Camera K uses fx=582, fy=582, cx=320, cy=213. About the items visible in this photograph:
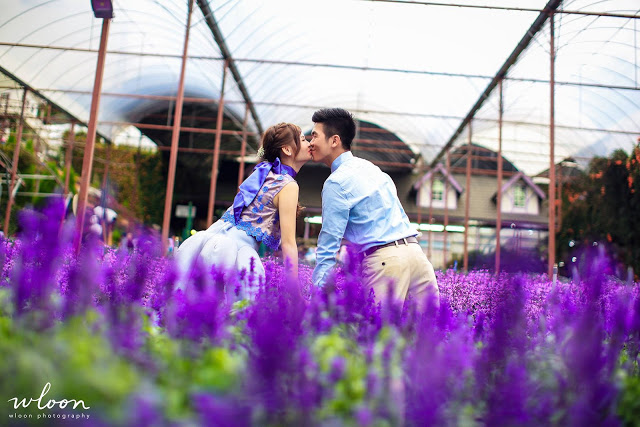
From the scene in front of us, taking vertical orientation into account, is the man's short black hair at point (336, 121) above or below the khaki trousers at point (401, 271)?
above

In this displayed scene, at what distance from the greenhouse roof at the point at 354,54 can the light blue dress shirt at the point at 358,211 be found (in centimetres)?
839

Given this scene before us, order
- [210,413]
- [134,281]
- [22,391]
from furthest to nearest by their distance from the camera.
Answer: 1. [134,281]
2. [22,391]
3. [210,413]

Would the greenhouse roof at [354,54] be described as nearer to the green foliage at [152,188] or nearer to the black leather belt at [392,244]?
the green foliage at [152,188]

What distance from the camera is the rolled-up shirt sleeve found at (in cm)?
264

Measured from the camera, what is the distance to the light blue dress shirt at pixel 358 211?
8.95 feet

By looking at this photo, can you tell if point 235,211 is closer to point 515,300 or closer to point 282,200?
point 282,200

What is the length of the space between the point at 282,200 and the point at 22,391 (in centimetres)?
193

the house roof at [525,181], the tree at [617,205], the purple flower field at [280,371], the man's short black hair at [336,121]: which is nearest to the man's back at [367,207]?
the man's short black hair at [336,121]

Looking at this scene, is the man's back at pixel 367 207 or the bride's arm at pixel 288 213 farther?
the man's back at pixel 367 207

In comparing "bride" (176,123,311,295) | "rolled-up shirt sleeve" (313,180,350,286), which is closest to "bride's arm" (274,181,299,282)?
"bride" (176,123,311,295)

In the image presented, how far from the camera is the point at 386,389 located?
41.7 inches

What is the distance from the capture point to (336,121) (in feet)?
10.0

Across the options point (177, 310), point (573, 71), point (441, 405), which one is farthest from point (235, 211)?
point (573, 71)

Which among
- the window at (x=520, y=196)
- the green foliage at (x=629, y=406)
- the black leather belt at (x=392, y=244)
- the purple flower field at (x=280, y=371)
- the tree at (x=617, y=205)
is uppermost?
the window at (x=520, y=196)
